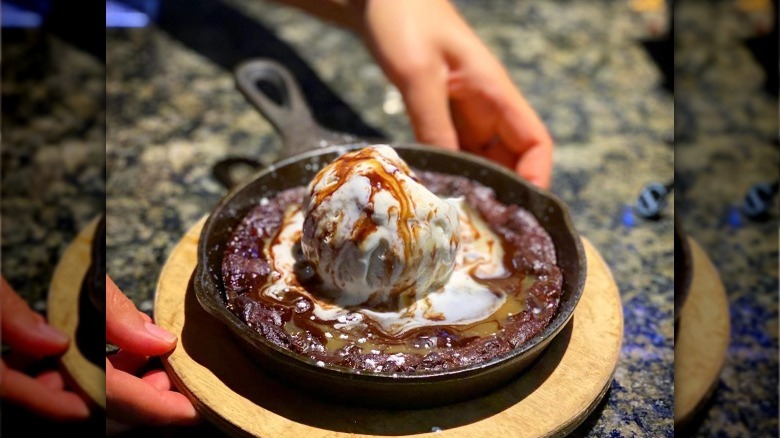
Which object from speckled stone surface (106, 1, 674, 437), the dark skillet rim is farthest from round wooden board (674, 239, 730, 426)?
the dark skillet rim

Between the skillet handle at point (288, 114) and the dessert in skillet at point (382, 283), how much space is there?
429 millimetres

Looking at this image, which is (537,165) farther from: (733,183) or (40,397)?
(40,397)

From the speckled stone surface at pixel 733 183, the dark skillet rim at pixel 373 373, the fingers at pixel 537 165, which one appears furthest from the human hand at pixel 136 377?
the speckled stone surface at pixel 733 183

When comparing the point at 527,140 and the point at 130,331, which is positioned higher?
the point at 130,331

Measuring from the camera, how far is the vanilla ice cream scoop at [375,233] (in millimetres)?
1664

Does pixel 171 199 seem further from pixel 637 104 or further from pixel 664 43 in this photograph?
pixel 664 43

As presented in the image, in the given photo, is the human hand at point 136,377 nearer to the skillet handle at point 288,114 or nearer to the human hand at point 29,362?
the human hand at point 29,362

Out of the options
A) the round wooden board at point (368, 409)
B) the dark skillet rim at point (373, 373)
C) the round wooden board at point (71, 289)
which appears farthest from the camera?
the round wooden board at point (71, 289)

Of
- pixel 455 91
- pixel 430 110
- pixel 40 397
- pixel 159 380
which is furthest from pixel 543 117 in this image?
pixel 40 397

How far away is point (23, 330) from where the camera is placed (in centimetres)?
98

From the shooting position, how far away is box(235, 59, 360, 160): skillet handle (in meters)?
2.24

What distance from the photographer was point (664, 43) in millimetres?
3736

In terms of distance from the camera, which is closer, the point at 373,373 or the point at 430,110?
the point at 373,373

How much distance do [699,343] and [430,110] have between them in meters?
1.10
